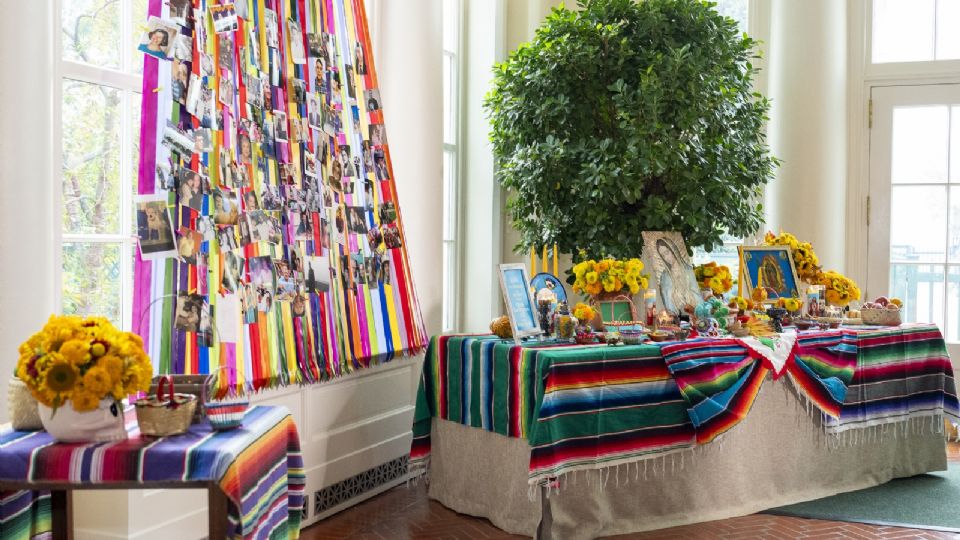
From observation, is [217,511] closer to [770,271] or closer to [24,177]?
[24,177]

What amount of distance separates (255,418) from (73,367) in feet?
1.91

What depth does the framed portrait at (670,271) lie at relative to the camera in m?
5.16

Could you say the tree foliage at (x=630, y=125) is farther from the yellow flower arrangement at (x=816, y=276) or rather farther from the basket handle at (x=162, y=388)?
the basket handle at (x=162, y=388)

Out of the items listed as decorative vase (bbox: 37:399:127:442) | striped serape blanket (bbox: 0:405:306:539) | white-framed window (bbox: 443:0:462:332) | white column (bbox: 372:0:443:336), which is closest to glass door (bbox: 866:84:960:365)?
white-framed window (bbox: 443:0:462:332)

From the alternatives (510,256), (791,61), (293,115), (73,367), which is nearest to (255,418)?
(73,367)

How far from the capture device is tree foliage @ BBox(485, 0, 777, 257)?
5.26 metres

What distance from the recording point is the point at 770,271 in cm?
576

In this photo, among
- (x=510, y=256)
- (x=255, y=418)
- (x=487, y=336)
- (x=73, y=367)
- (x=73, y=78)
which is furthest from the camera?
(x=510, y=256)

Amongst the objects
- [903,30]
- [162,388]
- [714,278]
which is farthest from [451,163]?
[162,388]

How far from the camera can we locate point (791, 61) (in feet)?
22.5

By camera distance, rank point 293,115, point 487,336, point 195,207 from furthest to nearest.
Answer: point 487,336
point 293,115
point 195,207

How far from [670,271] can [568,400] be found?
1468 mm

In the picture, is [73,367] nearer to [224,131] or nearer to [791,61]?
[224,131]

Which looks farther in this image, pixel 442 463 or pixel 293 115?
pixel 442 463
